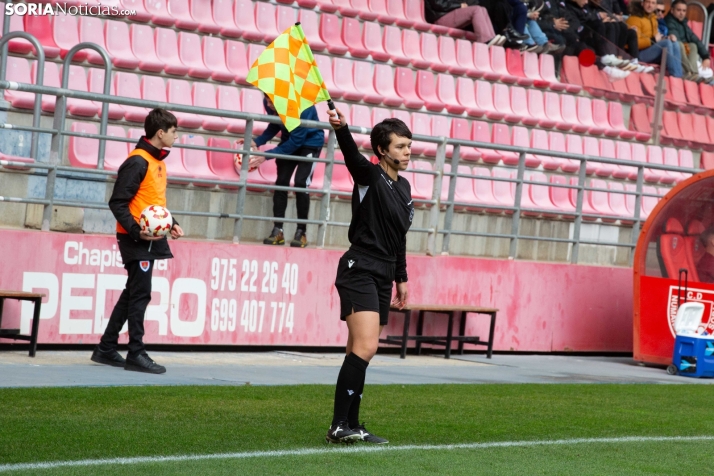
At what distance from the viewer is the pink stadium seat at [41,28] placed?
45.2ft

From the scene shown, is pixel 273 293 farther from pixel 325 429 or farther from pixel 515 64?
pixel 515 64

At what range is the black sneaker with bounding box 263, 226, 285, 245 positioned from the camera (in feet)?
40.2

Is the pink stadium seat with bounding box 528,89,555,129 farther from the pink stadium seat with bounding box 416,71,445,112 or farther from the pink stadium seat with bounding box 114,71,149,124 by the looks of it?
the pink stadium seat with bounding box 114,71,149,124

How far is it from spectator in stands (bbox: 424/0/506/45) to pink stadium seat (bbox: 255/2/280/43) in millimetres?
3771

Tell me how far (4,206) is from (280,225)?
2.93m

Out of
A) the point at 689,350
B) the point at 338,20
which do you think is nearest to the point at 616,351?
the point at 689,350

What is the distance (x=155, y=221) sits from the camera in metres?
9.12

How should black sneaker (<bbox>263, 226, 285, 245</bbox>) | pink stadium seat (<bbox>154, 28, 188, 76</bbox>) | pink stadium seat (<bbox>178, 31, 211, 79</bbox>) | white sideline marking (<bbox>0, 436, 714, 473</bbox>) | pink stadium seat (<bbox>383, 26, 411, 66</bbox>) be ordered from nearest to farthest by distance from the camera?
1. white sideline marking (<bbox>0, 436, 714, 473</bbox>)
2. black sneaker (<bbox>263, 226, 285, 245</bbox>)
3. pink stadium seat (<bbox>154, 28, 188, 76</bbox>)
4. pink stadium seat (<bbox>178, 31, 211, 79</bbox>)
5. pink stadium seat (<bbox>383, 26, 411, 66</bbox>)

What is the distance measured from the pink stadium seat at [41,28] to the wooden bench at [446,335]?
5346 millimetres

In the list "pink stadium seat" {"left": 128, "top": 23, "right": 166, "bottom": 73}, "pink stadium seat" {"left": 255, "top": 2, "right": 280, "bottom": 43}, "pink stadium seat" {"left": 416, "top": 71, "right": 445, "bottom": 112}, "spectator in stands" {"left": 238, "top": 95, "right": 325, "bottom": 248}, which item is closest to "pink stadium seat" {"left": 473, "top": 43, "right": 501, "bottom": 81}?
"pink stadium seat" {"left": 416, "top": 71, "right": 445, "bottom": 112}

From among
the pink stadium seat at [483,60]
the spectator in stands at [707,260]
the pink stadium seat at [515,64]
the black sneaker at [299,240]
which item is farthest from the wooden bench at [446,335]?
the pink stadium seat at [515,64]

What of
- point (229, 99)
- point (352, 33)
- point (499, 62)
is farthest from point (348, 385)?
point (499, 62)

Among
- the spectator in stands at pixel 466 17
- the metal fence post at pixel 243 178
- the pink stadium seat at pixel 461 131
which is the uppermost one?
the spectator in stands at pixel 466 17

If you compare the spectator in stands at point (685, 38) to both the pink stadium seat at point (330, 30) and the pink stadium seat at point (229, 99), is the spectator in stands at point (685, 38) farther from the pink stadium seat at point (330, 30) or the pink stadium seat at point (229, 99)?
the pink stadium seat at point (229, 99)
